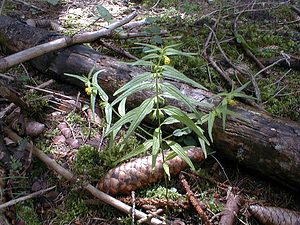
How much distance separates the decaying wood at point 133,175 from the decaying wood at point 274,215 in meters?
0.57

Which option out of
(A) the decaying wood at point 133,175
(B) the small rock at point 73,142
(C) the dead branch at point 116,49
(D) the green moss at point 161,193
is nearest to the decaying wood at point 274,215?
(D) the green moss at point 161,193

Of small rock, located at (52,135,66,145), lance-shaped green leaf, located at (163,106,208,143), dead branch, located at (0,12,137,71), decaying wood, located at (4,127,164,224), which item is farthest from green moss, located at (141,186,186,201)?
dead branch, located at (0,12,137,71)

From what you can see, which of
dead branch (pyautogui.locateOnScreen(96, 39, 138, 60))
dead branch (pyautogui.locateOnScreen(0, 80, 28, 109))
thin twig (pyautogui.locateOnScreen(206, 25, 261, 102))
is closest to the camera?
dead branch (pyautogui.locateOnScreen(0, 80, 28, 109))

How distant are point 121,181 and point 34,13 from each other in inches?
133

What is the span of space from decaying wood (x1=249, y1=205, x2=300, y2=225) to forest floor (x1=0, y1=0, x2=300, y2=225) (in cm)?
6

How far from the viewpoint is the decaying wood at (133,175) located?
2.18m

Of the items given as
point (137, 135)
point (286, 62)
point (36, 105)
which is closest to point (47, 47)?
point (36, 105)

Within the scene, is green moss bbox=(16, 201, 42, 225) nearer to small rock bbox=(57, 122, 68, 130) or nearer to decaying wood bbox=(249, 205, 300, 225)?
small rock bbox=(57, 122, 68, 130)

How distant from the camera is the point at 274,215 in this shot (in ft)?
6.65

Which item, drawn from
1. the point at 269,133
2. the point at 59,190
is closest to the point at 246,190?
the point at 269,133

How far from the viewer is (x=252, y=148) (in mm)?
2301

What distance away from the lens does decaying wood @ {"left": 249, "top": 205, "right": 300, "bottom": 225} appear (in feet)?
6.60

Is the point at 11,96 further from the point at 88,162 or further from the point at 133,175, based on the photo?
the point at 133,175

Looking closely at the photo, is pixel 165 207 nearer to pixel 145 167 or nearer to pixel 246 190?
pixel 145 167
